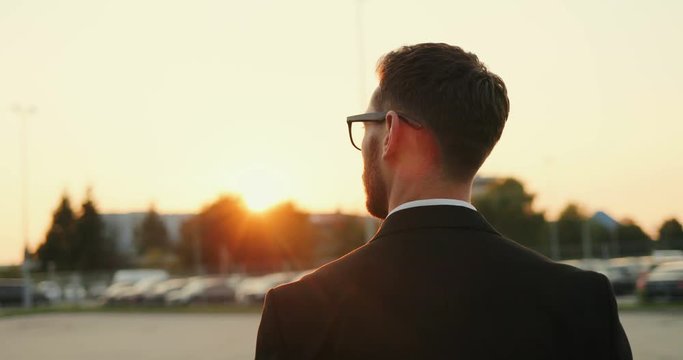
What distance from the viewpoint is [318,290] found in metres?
1.67

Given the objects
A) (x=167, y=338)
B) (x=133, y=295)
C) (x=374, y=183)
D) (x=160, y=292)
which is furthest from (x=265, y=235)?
(x=374, y=183)

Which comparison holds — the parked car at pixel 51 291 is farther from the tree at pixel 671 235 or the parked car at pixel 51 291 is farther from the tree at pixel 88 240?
the tree at pixel 671 235

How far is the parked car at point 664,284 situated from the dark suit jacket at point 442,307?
29.0 meters

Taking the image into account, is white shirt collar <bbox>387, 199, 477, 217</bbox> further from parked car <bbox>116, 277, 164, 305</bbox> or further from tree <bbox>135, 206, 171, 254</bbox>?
tree <bbox>135, 206, 171, 254</bbox>

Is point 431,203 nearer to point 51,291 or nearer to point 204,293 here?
point 204,293

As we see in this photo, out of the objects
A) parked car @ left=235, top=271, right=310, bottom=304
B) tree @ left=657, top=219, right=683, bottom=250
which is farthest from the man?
tree @ left=657, top=219, right=683, bottom=250

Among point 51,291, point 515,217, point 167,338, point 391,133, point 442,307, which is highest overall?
point 391,133

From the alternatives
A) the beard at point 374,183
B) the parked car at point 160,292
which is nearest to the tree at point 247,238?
the parked car at point 160,292

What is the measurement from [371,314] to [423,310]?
104mm

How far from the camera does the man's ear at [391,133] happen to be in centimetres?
177

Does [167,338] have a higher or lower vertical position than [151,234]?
higher

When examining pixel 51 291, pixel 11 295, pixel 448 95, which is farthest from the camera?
pixel 51 291

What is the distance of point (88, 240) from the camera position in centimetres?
7450

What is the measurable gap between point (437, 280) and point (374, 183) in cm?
31
